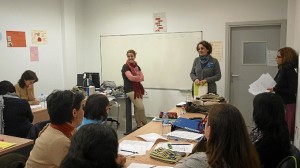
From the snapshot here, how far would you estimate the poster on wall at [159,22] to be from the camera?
5965 millimetres

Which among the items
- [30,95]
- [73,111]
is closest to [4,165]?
[73,111]

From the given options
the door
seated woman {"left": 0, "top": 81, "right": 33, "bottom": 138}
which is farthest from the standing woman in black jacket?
seated woman {"left": 0, "top": 81, "right": 33, "bottom": 138}

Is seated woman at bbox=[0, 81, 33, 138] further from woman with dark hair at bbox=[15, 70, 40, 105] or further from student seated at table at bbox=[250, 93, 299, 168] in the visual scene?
student seated at table at bbox=[250, 93, 299, 168]

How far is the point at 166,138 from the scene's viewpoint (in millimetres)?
2734

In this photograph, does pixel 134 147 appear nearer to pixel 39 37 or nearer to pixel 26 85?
pixel 26 85

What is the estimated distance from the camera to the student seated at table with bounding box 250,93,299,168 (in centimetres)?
187

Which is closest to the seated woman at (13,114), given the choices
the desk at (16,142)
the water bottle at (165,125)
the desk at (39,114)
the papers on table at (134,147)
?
the desk at (16,142)

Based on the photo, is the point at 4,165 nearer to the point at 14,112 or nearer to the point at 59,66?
the point at 14,112

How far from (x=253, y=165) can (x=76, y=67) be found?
580cm

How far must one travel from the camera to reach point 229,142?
55.6 inches

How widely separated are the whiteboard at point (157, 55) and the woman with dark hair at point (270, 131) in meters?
3.84

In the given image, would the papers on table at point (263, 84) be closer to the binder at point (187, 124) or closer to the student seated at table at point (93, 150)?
the binder at point (187, 124)

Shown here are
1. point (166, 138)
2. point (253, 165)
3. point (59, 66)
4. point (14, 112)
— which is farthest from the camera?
point (59, 66)

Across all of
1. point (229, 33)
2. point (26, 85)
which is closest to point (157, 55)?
point (229, 33)
